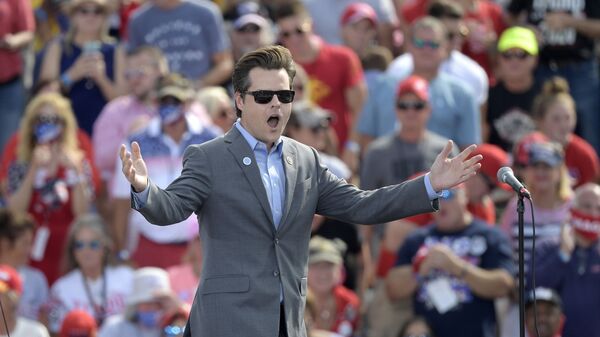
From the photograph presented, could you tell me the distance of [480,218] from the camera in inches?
449

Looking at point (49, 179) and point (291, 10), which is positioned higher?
point (291, 10)

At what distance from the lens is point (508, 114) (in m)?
13.4

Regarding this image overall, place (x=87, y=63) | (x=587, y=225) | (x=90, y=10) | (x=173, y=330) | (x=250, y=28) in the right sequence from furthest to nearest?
(x=250, y=28) < (x=90, y=10) < (x=87, y=63) < (x=587, y=225) < (x=173, y=330)

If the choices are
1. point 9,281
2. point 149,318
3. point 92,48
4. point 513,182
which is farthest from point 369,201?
point 92,48

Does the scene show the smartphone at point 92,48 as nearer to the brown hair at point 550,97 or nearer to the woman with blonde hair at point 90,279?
the woman with blonde hair at point 90,279

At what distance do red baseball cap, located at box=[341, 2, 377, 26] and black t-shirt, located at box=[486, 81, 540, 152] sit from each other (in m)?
1.45

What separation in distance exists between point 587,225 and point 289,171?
412 centimetres

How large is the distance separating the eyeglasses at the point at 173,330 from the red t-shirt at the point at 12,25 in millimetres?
4289

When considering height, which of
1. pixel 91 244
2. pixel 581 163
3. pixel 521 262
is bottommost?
pixel 91 244

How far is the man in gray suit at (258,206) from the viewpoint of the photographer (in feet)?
21.6

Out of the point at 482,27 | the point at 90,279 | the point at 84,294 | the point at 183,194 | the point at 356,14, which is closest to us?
the point at 183,194

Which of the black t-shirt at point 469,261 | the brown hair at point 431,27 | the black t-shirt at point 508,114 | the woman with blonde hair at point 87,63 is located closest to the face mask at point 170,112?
the woman with blonde hair at point 87,63

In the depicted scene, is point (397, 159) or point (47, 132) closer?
point (397, 159)

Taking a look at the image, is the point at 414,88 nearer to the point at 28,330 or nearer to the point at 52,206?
the point at 52,206
